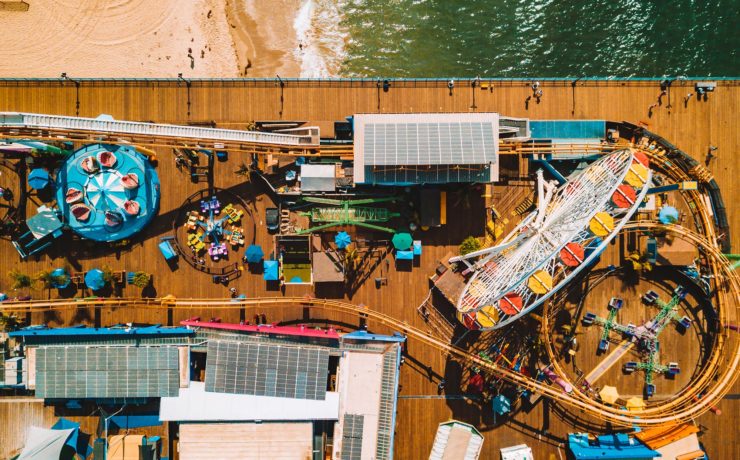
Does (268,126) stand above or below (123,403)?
above

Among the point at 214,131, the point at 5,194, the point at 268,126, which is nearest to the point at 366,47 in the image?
the point at 268,126

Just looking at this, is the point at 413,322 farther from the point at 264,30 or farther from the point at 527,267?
the point at 264,30

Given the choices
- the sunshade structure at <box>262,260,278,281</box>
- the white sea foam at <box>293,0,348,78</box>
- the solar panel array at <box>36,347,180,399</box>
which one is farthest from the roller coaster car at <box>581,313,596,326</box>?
the solar panel array at <box>36,347,180,399</box>

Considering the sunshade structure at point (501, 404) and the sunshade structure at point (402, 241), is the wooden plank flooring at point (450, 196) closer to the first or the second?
the sunshade structure at point (501, 404)

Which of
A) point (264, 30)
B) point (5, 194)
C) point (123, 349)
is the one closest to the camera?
point (123, 349)

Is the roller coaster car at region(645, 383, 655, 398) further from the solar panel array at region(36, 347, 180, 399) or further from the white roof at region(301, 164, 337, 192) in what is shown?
the solar panel array at region(36, 347, 180, 399)

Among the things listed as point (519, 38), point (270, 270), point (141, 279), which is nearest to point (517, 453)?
point (270, 270)
